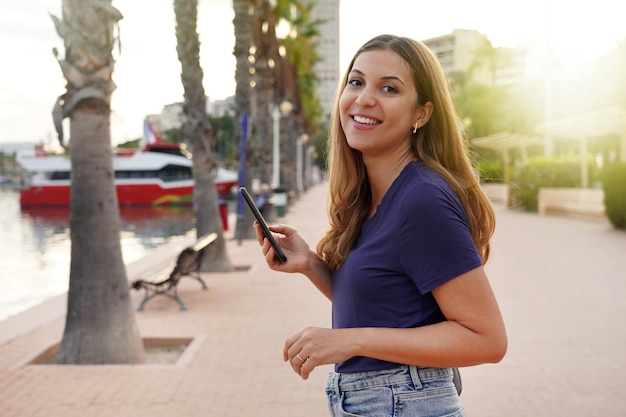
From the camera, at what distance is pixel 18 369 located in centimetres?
617

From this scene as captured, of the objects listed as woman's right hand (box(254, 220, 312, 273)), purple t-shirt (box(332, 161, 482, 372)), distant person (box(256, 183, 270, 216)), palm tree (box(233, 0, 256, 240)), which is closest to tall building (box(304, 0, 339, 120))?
distant person (box(256, 183, 270, 216))

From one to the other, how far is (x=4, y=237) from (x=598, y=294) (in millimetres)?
17611

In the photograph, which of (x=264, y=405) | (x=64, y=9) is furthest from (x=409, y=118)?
(x=64, y=9)

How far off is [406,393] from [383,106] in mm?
726

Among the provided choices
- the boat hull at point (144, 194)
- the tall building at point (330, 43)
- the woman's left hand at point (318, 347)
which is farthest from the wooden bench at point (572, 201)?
the tall building at point (330, 43)

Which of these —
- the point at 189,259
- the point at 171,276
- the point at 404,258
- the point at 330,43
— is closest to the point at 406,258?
the point at 404,258

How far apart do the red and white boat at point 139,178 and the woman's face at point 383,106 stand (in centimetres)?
4805

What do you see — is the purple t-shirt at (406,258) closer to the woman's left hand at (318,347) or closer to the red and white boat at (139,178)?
the woman's left hand at (318,347)

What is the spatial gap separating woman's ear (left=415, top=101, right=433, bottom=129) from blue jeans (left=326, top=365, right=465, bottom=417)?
64 centimetres

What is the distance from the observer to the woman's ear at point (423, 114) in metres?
1.95

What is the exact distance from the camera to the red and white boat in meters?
50.1

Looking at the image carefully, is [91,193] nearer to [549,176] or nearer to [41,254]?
[41,254]

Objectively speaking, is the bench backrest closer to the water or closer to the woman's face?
the water

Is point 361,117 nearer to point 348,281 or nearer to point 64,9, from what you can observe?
point 348,281
